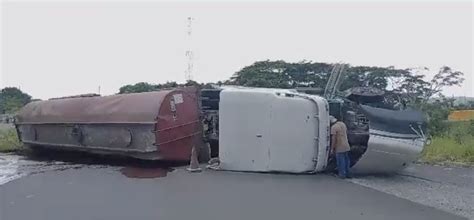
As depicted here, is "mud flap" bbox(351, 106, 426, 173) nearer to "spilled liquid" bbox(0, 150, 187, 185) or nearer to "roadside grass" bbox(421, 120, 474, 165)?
"roadside grass" bbox(421, 120, 474, 165)

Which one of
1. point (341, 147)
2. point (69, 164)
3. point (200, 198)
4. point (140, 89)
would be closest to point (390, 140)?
point (341, 147)

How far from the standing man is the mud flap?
0.32m

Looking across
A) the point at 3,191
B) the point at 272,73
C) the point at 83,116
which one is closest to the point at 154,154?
the point at 83,116

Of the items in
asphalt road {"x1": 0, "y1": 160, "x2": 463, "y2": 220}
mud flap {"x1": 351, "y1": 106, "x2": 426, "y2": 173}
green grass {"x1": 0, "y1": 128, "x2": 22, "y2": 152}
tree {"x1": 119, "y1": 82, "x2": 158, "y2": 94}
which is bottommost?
green grass {"x1": 0, "y1": 128, "x2": 22, "y2": 152}

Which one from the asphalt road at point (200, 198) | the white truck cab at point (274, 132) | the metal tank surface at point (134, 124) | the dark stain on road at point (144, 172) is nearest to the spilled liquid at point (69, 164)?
the dark stain on road at point (144, 172)

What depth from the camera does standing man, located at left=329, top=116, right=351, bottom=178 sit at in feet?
33.7

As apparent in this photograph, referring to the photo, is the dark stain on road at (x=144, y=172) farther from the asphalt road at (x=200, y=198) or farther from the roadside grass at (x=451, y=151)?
the roadside grass at (x=451, y=151)

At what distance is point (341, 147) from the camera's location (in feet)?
Result: 33.8

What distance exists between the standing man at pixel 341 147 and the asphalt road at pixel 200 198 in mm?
284

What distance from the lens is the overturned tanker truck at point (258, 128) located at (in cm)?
1041

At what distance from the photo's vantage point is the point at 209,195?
792cm

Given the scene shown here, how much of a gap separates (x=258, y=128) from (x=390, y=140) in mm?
2420

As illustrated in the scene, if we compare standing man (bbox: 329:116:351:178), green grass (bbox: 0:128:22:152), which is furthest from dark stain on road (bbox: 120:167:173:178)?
green grass (bbox: 0:128:22:152)

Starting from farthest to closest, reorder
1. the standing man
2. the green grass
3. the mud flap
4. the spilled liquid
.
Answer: the green grass
the spilled liquid
the standing man
the mud flap
